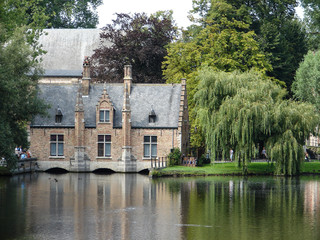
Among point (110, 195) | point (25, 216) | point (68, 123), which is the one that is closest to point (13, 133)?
point (110, 195)

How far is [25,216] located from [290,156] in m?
22.4

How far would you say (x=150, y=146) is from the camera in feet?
158

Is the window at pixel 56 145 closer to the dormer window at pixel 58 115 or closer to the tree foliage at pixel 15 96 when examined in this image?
the dormer window at pixel 58 115

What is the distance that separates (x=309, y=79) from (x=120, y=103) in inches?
738

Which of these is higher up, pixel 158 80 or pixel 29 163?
pixel 158 80

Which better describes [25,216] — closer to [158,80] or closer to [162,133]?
[162,133]

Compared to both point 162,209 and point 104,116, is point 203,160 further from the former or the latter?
point 162,209

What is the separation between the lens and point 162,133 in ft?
157

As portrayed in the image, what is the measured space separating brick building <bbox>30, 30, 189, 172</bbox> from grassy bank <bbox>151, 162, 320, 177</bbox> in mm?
4196

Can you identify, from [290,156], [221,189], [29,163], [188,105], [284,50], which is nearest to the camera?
[221,189]

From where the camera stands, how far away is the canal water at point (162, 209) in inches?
797

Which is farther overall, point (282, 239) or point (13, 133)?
point (13, 133)

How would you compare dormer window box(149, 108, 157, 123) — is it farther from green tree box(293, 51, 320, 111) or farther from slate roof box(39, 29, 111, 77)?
slate roof box(39, 29, 111, 77)

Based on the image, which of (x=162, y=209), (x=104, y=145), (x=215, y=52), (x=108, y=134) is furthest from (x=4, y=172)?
(x=215, y=52)
